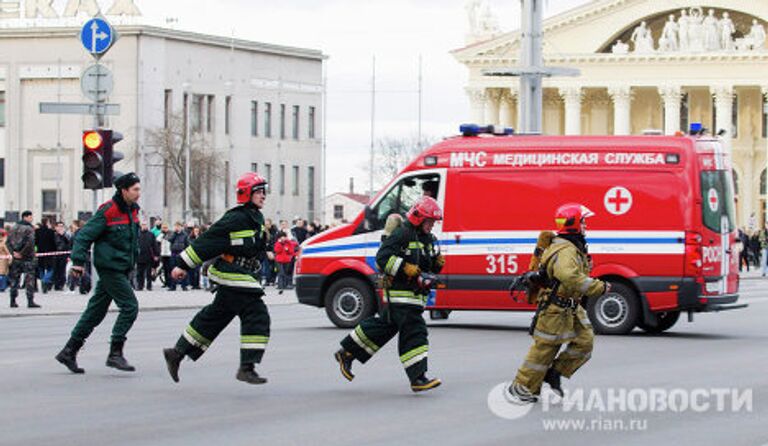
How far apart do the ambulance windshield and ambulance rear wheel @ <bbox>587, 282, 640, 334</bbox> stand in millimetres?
1298

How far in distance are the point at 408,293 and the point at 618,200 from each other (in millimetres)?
9176

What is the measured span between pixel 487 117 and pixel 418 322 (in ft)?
287

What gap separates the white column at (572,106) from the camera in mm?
100438

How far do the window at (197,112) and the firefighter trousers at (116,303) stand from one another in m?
73.5

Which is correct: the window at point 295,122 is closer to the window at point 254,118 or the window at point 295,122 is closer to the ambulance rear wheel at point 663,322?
the window at point 254,118

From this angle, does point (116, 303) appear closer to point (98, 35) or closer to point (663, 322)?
point (663, 322)

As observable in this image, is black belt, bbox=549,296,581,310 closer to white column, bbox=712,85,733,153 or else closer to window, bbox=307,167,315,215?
white column, bbox=712,85,733,153

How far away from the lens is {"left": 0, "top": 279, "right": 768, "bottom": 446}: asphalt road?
13.0 meters

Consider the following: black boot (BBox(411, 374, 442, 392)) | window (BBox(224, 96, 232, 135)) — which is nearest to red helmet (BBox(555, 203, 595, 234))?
black boot (BBox(411, 374, 442, 392))

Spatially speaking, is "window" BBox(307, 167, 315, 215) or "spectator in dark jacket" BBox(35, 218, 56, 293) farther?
"window" BBox(307, 167, 315, 215)

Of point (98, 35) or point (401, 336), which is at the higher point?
point (98, 35)

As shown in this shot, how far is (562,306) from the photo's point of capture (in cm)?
1445

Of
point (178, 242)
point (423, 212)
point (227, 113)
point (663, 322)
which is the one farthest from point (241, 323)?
point (227, 113)

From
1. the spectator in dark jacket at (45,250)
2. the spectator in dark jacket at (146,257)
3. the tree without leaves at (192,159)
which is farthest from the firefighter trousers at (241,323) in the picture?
the tree without leaves at (192,159)
